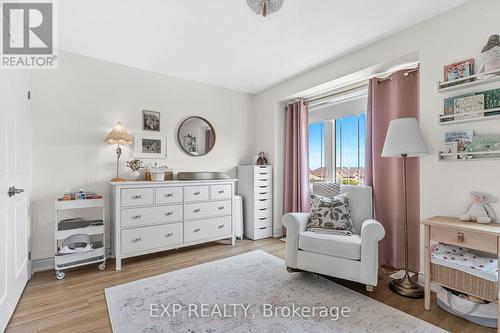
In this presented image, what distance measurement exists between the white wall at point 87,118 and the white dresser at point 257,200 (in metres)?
0.77

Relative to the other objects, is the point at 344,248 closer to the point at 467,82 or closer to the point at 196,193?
the point at 467,82

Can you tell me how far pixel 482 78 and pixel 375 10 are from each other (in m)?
1.00

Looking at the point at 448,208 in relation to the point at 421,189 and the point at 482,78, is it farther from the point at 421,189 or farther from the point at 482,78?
the point at 482,78

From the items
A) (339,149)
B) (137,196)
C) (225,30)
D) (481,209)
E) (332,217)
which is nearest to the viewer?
(481,209)

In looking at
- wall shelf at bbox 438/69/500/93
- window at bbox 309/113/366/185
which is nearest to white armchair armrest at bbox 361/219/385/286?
window at bbox 309/113/366/185

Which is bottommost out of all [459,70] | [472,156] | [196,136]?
[472,156]

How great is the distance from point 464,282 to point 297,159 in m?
2.45

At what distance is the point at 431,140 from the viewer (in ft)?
7.32

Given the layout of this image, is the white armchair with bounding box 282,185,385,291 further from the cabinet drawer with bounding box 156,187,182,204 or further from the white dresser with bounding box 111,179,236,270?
the cabinet drawer with bounding box 156,187,182,204

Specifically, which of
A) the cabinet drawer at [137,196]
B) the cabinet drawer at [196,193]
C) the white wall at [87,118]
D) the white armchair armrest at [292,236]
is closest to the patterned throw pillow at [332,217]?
the white armchair armrest at [292,236]

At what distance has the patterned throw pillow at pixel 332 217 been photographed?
2449mm

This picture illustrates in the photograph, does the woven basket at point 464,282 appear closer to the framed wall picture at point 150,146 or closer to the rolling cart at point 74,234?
the rolling cart at point 74,234

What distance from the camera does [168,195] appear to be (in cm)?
304

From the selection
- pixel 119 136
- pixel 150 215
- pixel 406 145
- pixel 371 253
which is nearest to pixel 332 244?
pixel 371 253
